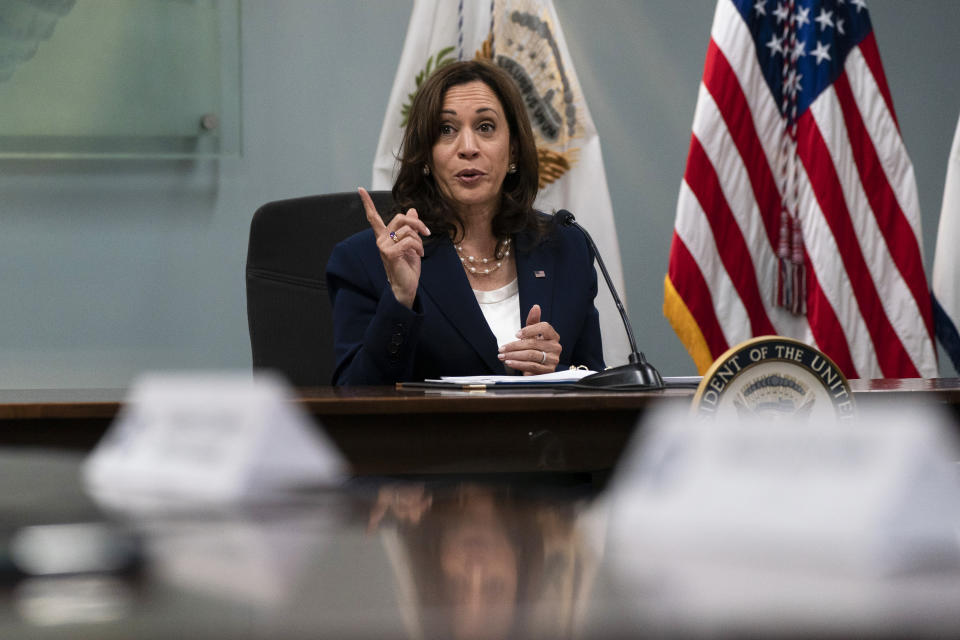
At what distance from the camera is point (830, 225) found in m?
2.79

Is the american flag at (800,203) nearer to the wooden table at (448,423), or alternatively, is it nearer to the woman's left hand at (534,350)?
the woman's left hand at (534,350)

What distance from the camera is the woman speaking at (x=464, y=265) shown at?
1757 millimetres

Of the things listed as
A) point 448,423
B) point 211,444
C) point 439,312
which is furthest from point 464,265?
point 211,444

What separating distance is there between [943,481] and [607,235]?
9.17ft

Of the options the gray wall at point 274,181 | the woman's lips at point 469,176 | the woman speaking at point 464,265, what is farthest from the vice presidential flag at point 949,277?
the woman's lips at point 469,176

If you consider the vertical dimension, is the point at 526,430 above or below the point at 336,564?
below

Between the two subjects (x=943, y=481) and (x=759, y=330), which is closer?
(x=943, y=481)

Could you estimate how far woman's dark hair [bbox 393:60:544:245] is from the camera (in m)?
2.21

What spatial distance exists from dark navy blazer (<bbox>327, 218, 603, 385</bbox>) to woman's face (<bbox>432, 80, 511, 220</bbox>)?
5.5 inches

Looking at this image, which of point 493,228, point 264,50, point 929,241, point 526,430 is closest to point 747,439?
point 526,430

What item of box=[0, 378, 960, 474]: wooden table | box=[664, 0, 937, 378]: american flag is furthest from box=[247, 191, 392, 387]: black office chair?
box=[664, 0, 937, 378]: american flag

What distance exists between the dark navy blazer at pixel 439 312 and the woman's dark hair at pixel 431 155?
0.07 metres

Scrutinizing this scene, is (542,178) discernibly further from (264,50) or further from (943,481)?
(943,481)

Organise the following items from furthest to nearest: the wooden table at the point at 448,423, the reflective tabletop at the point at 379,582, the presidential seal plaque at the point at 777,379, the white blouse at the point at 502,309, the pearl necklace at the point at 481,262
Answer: the pearl necklace at the point at 481,262
the white blouse at the point at 502,309
the wooden table at the point at 448,423
the presidential seal plaque at the point at 777,379
the reflective tabletop at the point at 379,582
